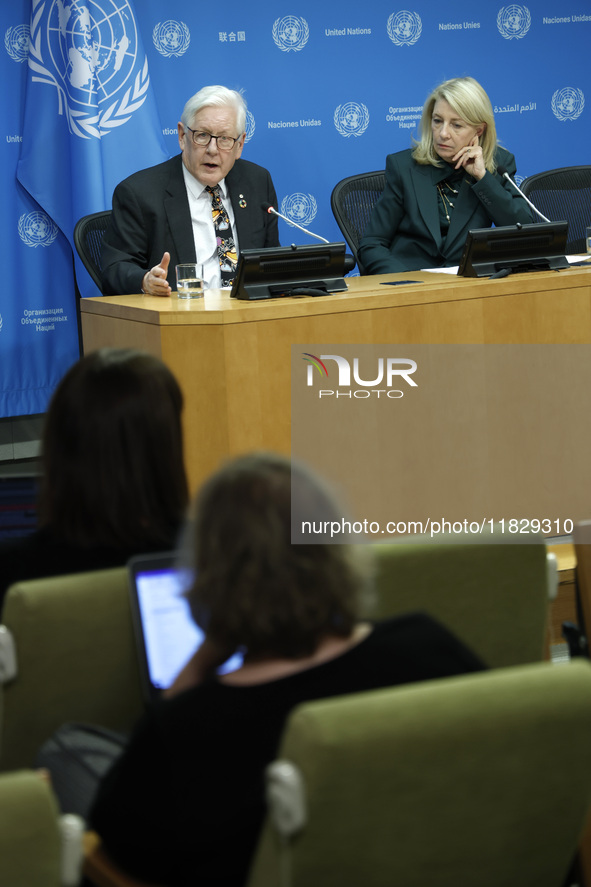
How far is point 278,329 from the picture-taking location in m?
2.73

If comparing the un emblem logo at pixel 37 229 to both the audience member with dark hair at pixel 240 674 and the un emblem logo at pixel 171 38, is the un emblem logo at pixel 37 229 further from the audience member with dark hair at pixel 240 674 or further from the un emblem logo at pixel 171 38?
the audience member with dark hair at pixel 240 674

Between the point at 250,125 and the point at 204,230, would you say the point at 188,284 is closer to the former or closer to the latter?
the point at 204,230

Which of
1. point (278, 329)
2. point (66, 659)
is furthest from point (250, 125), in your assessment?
point (66, 659)

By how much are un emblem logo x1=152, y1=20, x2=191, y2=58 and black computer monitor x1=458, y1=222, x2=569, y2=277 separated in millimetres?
2342

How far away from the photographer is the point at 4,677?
54.2 inches

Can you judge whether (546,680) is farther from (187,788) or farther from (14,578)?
(14,578)

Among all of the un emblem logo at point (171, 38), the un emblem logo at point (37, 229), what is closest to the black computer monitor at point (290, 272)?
the un emblem logo at point (37, 229)

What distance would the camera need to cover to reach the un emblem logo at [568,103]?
557 centimetres

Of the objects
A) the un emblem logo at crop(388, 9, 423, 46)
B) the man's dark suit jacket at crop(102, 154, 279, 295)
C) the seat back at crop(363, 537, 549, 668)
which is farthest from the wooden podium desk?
the un emblem logo at crop(388, 9, 423, 46)

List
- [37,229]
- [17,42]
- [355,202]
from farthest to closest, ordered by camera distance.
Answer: [37,229] < [17,42] < [355,202]

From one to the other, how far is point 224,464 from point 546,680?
1.43ft

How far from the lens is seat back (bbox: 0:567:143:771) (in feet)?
4.46

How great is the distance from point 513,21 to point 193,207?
8.83 ft

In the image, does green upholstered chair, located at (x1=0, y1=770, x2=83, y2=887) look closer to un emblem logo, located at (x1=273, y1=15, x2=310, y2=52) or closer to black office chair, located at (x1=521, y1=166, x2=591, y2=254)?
black office chair, located at (x1=521, y1=166, x2=591, y2=254)
